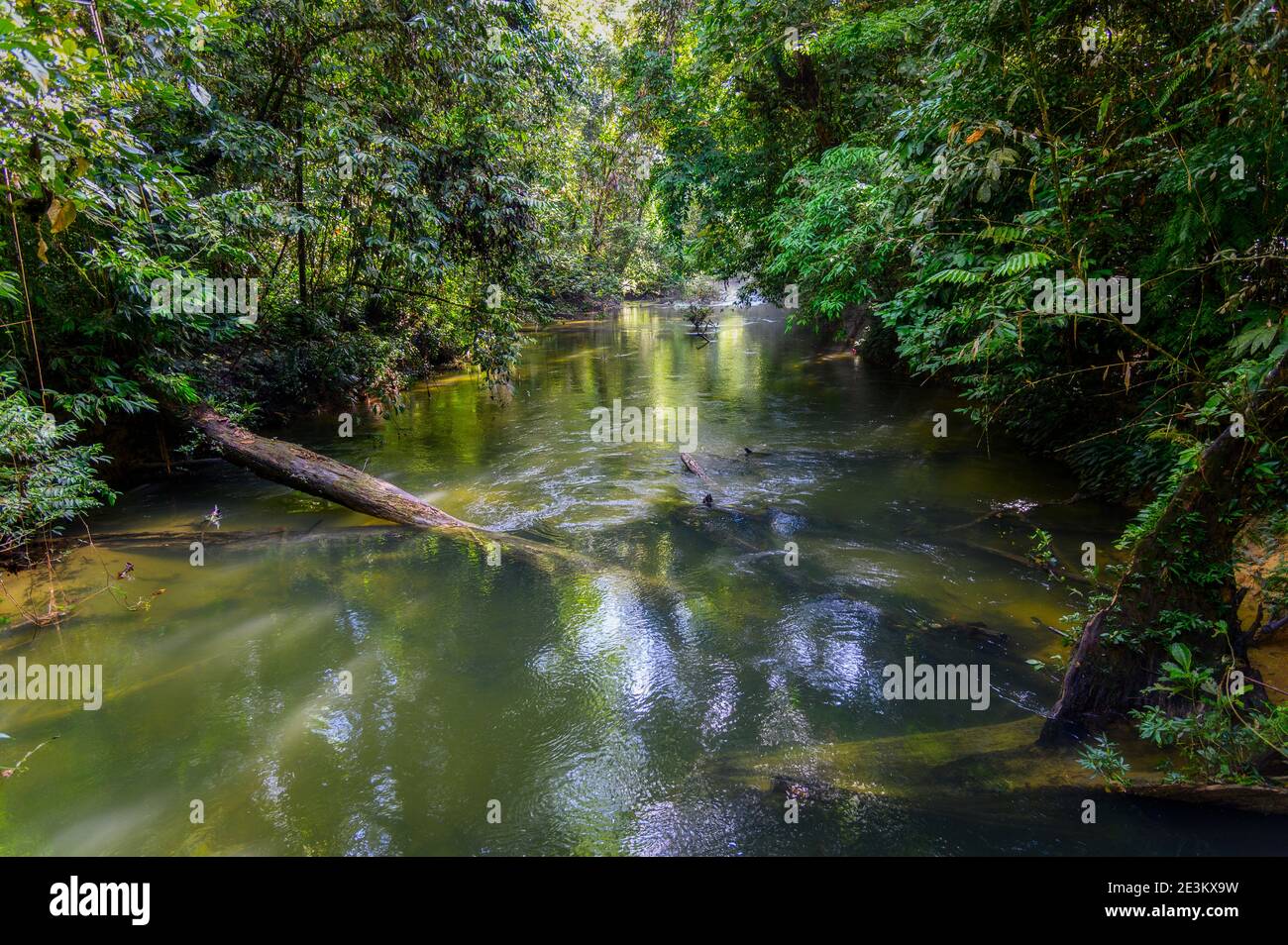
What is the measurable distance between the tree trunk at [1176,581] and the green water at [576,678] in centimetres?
53

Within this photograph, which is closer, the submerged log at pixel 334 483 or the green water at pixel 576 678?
the green water at pixel 576 678

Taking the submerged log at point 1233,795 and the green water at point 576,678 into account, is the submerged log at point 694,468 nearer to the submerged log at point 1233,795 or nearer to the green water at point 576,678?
the green water at point 576,678

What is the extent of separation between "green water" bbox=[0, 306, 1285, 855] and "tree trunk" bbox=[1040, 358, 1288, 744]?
0.53 m

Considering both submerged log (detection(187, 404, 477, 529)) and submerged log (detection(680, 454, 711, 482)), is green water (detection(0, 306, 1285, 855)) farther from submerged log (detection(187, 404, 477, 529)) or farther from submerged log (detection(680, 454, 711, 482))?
submerged log (detection(187, 404, 477, 529))

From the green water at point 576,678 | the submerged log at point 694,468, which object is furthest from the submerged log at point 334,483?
the submerged log at point 694,468

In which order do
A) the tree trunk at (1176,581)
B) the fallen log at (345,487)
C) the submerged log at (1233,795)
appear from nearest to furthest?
1. the submerged log at (1233,795)
2. the tree trunk at (1176,581)
3. the fallen log at (345,487)

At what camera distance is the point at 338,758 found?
374 centimetres

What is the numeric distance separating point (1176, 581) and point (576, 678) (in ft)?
12.3

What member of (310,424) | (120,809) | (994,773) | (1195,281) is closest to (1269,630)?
(994,773)

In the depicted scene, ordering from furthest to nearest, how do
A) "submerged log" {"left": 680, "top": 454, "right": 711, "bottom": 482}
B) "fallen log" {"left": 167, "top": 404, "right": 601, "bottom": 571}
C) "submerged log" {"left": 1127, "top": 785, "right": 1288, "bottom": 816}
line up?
"submerged log" {"left": 680, "top": 454, "right": 711, "bottom": 482}
"fallen log" {"left": 167, "top": 404, "right": 601, "bottom": 571}
"submerged log" {"left": 1127, "top": 785, "right": 1288, "bottom": 816}

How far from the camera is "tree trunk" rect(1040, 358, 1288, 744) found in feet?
10.2

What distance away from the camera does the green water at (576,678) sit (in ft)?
10.5

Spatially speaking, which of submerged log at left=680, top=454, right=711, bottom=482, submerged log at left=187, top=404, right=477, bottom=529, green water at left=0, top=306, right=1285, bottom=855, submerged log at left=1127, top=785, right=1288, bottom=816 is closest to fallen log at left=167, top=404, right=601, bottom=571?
submerged log at left=187, top=404, right=477, bottom=529

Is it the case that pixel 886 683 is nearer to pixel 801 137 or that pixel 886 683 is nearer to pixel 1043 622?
pixel 1043 622
